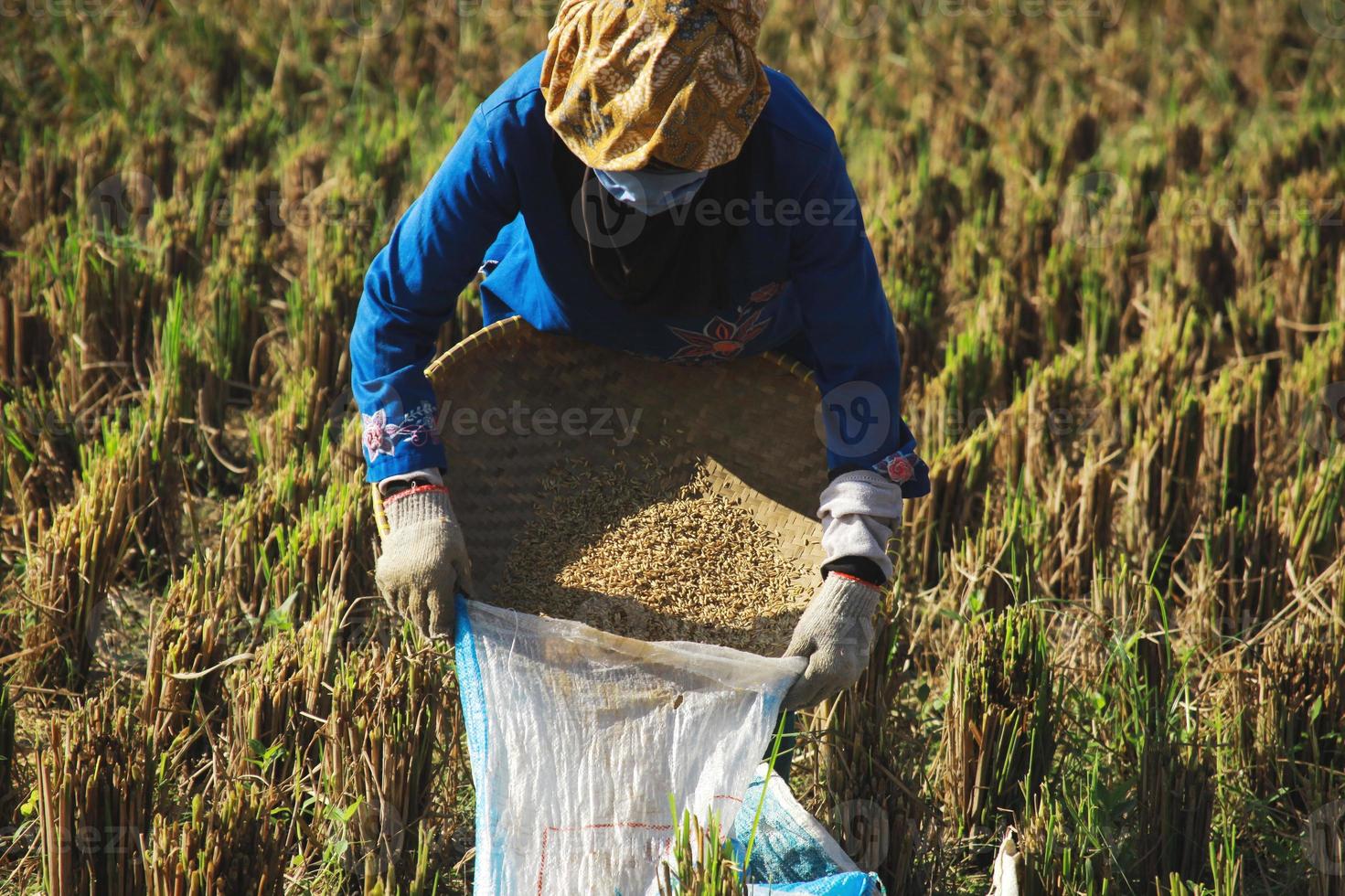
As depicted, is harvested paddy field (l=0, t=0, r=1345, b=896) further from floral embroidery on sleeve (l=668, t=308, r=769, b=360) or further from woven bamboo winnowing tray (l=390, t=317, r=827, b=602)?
floral embroidery on sleeve (l=668, t=308, r=769, b=360)

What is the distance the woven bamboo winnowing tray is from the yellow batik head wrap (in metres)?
0.51

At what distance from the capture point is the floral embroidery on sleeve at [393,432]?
1.83m

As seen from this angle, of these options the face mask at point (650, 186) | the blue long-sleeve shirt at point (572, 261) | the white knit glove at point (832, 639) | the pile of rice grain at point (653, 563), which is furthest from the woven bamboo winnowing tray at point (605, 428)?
the face mask at point (650, 186)

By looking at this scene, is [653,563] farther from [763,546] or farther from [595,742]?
[595,742]

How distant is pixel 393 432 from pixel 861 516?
66 centimetres

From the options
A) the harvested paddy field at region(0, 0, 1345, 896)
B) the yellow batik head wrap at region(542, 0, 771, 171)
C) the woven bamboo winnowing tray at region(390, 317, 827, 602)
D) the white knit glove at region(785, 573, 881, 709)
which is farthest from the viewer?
the woven bamboo winnowing tray at region(390, 317, 827, 602)

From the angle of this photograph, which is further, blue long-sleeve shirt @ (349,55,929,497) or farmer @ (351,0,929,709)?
blue long-sleeve shirt @ (349,55,929,497)

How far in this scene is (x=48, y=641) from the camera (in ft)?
7.44

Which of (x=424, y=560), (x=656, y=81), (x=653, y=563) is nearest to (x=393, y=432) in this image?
(x=424, y=560)

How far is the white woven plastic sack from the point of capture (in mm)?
1671

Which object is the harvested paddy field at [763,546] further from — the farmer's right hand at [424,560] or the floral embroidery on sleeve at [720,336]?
the floral embroidery on sleeve at [720,336]

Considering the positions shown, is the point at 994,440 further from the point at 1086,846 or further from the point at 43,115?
the point at 43,115

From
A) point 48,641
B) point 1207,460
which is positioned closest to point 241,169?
point 48,641

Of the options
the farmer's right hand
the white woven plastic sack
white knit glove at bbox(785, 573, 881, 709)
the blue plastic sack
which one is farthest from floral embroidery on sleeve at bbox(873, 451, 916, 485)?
the farmer's right hand
